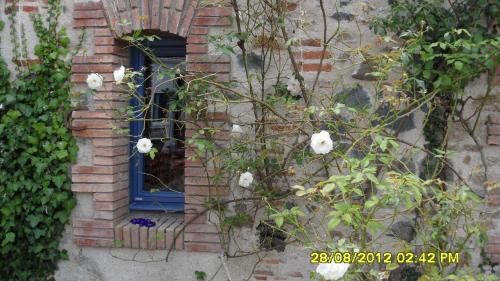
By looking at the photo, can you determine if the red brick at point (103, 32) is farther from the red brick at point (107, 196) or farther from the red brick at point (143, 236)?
the red brick at point (143, 236)

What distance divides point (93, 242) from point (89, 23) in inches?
62.9

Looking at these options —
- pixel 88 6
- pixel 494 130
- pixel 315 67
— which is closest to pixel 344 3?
pixel 315 67

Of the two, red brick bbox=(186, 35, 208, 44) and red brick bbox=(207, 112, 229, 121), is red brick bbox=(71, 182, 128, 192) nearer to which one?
red brick bbox=(207, 112, 229, 121)

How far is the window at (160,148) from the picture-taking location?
13.2ft

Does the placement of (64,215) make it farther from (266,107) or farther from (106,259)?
(266,107)

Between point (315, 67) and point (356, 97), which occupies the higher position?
point (315, 67)

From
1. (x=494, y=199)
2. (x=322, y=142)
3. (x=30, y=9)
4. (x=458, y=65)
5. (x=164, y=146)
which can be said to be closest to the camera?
(x=322, y=142)

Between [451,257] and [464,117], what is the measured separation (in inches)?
A: 41.4

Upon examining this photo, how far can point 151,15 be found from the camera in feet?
12.1

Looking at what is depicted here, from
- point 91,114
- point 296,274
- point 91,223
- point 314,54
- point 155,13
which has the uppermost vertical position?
point 155,13

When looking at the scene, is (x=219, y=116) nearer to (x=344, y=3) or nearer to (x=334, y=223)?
(x=344, y=3)

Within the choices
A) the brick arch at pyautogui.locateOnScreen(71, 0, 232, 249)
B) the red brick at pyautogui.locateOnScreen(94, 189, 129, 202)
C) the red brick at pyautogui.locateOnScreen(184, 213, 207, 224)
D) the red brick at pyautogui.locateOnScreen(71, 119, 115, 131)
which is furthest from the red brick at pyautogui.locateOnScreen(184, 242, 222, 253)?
the red brick at pyautogui.locateOnScreen(71, 119, 115, 131)

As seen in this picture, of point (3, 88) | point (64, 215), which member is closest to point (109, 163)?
point (64, 215)

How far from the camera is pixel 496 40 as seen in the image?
3125mm
